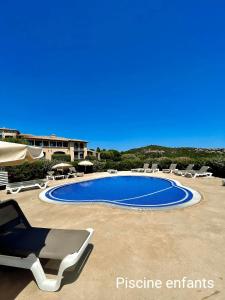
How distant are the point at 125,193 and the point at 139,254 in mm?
8017

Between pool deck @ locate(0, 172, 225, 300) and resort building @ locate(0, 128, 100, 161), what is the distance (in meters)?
32.1

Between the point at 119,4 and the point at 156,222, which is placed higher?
the point at 119,4

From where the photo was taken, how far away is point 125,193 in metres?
11.9

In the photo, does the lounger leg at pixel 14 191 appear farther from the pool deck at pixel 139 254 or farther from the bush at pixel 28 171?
Result: the pool deck at pixel 139 254

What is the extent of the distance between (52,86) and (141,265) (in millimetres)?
27746

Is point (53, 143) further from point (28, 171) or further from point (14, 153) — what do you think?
point (14, 153)

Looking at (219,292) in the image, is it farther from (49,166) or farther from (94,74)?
(94,74)

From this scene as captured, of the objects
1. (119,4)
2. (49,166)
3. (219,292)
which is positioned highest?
(119,4)

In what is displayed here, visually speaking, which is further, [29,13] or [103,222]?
[29,13]

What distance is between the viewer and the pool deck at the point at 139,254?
2.85 meters

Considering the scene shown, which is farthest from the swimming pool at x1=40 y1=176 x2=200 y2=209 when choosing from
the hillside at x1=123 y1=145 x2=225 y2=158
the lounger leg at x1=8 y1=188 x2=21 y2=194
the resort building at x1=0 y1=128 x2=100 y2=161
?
the resort building at x1=0 y1=128 x2=100 y2=161

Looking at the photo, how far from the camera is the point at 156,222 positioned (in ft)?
18.8

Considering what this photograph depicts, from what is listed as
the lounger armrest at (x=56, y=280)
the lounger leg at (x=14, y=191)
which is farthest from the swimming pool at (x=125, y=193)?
the lounger armrest at (x=56, y=280)

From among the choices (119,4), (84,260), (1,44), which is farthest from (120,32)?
(84,260)
